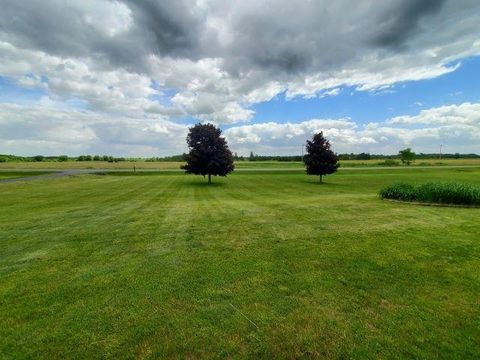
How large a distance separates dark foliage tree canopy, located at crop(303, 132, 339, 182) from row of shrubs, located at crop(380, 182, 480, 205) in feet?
68.5

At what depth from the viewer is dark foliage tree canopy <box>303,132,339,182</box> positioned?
36000 mm

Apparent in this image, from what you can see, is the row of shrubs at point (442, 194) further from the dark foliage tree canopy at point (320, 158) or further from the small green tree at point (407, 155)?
the small green tree at point (407, 155)

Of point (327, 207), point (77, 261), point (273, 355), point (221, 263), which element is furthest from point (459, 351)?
point (327, 207)

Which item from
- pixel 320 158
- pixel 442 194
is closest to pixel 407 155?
pixel 320 158

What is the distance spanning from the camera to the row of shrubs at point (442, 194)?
12805mm

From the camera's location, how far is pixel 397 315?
161 inches

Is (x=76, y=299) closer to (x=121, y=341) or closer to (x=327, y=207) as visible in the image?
(x=121, y=341)

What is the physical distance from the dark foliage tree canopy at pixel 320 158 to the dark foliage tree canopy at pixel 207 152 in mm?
11203

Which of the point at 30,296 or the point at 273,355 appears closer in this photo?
the point at 273,355

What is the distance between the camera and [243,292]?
4.75 m

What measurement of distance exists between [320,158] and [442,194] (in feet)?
76.5

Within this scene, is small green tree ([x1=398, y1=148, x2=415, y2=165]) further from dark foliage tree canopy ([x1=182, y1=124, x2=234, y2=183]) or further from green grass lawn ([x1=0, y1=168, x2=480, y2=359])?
green grass lawn ([x1=0, y1=168, x2=480, y2=359])

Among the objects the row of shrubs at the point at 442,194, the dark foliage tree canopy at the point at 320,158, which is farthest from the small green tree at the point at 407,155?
the row of shrubs at the point at 442,194

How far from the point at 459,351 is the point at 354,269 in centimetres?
234
